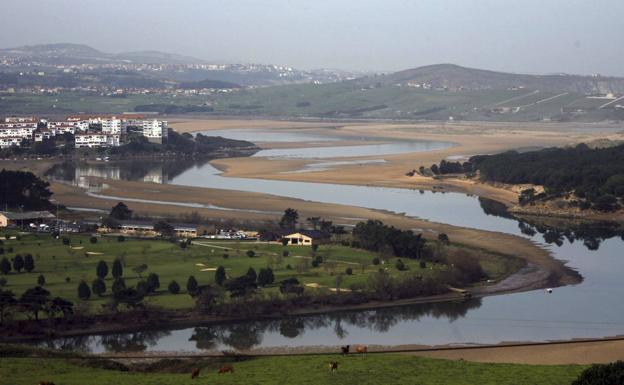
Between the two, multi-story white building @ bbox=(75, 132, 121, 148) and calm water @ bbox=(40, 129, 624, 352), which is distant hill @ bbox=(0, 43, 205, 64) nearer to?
multi-story white building @ bbox=(75, 132, 121, 148)

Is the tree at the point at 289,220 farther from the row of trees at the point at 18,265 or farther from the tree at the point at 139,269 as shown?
the row of trees at the point at 18,265

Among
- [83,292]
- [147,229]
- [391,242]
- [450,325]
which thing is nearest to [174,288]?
[83,292]

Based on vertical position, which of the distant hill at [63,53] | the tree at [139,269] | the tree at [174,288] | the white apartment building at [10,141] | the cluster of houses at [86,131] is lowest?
the tree at [174,288]

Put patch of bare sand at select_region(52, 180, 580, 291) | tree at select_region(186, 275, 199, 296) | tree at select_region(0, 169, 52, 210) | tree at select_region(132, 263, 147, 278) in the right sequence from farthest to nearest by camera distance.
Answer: tree at select_region(0, 169, 52, 210)
patch of bare sand at select_region(52, 180, 580, 291)
tree at select_region(132, 263, 147, 278)
tree at select_region(186, 275, 199, 296)

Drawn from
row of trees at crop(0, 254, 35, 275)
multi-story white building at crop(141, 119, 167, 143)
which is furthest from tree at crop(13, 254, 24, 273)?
multi-story white building at crop(141, 119, 167, 143)

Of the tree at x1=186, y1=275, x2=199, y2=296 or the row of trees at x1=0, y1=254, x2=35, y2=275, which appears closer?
the tree at x1=186, y1=275, x2=199, y2=296

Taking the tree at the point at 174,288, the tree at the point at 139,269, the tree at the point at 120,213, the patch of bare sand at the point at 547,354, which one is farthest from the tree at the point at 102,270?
the tree at the point at 120,213

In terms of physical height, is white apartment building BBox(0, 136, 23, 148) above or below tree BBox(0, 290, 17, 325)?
above
